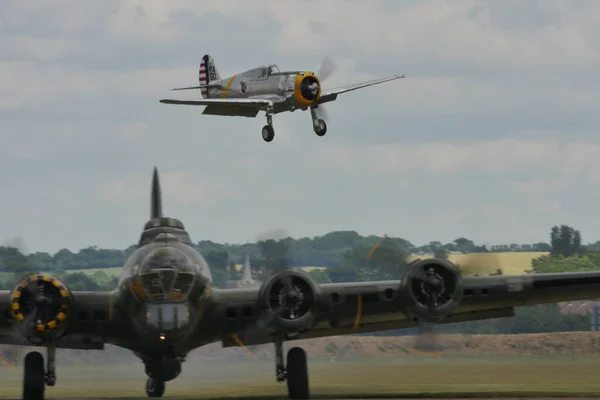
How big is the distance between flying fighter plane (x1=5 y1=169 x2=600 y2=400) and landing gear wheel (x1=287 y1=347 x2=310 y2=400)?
0.02 meters

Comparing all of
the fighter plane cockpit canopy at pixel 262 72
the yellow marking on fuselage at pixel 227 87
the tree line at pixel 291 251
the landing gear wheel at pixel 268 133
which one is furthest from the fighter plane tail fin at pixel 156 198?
the yellow marking on fuselage at pixel 227 87

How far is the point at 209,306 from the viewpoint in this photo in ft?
105

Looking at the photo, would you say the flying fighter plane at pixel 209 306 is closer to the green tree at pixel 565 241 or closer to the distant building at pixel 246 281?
the distant building at pixel 246 281

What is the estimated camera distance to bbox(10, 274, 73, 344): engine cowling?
99.3 ft

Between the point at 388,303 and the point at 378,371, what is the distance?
10407 millimetres

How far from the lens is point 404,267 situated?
33.4 meters

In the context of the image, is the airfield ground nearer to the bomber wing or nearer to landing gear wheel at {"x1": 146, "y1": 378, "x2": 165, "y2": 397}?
landing gear wheel at {"x1": 146, "y1": 378, "x2": 165, "y2": 397}

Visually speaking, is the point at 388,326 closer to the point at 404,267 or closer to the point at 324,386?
the point at 404,267

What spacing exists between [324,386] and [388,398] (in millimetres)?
6364

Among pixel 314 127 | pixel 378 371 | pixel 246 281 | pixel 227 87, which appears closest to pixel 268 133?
pixel 314 127

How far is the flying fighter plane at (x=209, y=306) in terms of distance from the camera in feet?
100

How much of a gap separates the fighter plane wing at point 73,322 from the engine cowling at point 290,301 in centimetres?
352

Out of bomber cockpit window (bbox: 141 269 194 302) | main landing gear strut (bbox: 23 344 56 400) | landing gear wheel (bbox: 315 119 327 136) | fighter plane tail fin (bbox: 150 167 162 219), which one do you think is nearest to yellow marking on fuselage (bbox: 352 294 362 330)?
bomber cockpit window (bbox: 141 269 194 302)

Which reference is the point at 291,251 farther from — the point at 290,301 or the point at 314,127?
the point at 314,127
